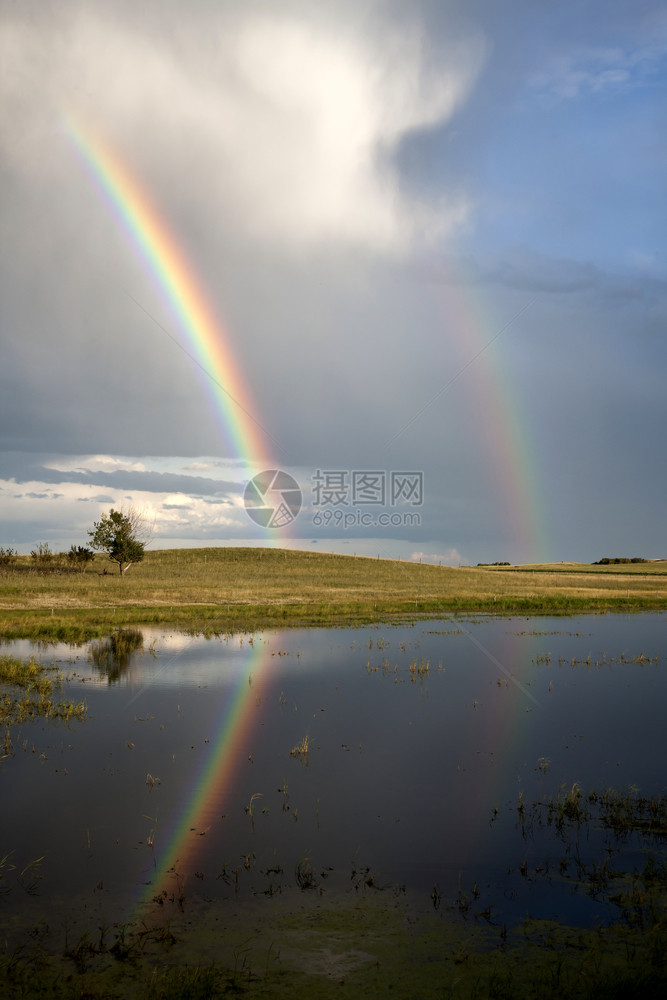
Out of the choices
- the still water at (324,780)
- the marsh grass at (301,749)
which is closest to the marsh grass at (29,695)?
the still water at (324,780)

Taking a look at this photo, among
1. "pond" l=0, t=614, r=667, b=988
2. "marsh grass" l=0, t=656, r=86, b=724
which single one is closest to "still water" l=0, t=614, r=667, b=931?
"pond" l=0, t=614, r=667, b=988

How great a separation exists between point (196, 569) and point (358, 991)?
3335 inches

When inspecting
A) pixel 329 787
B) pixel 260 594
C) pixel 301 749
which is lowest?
pixel 329 787

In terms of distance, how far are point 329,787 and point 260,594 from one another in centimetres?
4685

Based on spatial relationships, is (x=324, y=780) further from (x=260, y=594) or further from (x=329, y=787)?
(x=260, y=594)

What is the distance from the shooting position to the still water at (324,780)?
418 inches

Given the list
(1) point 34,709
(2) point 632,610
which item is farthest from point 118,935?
(2) point 632,610

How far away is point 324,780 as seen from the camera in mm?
15516

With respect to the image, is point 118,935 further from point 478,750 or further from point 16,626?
point 16,626

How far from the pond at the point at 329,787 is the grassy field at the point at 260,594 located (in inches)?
611

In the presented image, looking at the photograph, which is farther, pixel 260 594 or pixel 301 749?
pixel 260 594

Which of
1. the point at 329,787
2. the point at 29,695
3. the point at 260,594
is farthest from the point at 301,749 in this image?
the point at 260,594

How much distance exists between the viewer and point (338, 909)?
9688 mm

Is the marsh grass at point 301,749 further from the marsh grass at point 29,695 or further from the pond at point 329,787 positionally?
the marsh grass at point 29,695
